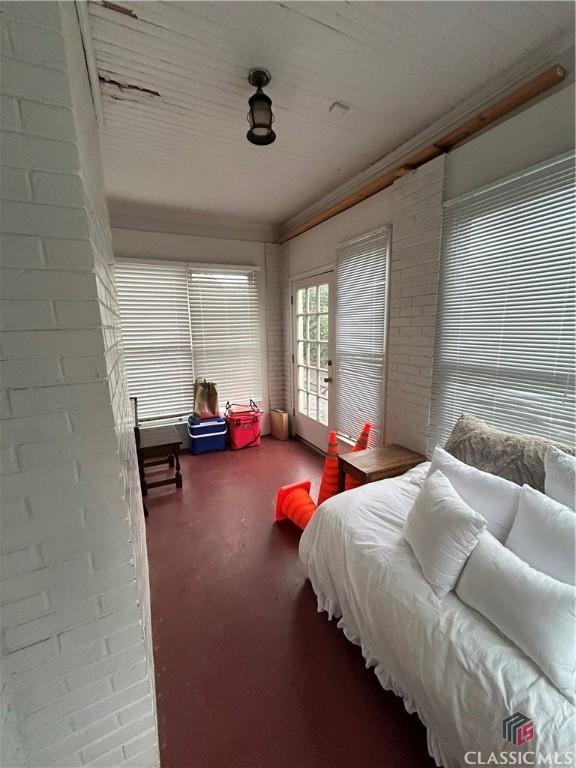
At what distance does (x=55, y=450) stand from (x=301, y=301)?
337 cm

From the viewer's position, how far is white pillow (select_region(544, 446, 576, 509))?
121 cm

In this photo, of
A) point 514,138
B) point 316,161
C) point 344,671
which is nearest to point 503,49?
point 514,138

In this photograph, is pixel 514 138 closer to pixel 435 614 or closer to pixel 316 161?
pixel 316 161

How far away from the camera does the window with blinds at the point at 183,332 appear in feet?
11.5

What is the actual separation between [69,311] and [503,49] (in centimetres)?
221

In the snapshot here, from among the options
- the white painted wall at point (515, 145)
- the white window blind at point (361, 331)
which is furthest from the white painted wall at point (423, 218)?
the white window blind at point (361, 331)

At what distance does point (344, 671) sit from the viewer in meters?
1.36

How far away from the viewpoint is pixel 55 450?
771 millimetres

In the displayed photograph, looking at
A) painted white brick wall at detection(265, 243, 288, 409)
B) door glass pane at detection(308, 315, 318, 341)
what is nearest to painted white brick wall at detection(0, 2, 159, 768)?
door glass pane at detection(308, 315, 318, 341)

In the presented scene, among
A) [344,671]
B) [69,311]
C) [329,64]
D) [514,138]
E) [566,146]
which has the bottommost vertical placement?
[344,671]

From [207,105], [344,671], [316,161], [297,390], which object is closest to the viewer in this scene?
[344,671]

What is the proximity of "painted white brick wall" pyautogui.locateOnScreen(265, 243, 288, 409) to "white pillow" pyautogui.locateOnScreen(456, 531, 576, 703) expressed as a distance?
3.42m

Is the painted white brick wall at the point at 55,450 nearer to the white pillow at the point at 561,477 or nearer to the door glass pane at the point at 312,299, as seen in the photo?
the white pillow at the point at 561,477

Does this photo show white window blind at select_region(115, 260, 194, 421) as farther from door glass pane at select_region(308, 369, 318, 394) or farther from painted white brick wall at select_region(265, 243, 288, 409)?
door glass pane at select_region(308, 369, 318, 394)
